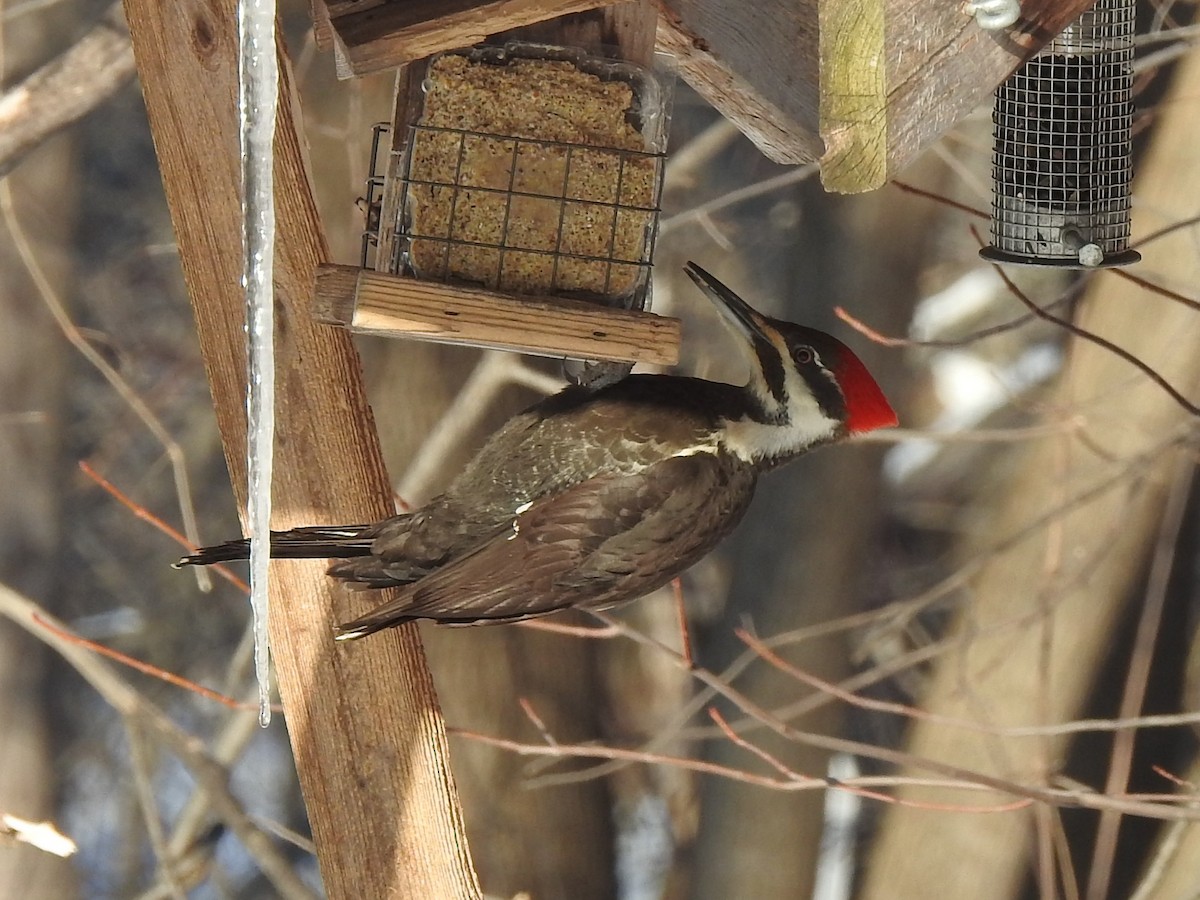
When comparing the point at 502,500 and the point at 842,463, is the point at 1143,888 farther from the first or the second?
the point at 502,500

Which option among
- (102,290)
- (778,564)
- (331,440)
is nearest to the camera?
(331,440)

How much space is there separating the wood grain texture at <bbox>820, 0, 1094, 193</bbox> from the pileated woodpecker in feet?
2.09

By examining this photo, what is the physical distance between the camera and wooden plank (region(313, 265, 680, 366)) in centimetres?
133

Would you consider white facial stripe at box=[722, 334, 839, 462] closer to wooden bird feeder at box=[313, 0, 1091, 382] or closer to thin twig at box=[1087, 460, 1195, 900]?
wooden bird feeder at box=[313, 0, 1091, 382]

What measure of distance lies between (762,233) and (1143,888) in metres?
1.85

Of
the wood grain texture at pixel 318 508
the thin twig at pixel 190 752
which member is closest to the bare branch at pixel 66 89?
the thin twig at pixel 190 752

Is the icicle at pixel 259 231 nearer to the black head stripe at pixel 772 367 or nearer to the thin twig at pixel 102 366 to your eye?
the black head stripe at pixel 772 367

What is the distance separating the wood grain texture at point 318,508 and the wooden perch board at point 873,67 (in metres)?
0.67

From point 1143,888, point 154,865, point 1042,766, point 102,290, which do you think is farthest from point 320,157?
point 1143,888

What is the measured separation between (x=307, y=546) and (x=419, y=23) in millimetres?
665

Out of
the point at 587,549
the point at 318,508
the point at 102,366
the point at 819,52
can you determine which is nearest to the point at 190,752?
the point at 102,366

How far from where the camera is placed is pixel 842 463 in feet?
9.70

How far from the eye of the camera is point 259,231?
1003mm

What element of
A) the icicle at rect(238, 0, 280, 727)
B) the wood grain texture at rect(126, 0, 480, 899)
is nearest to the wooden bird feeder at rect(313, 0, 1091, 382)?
the wood grain texture at rect(126, 0, 480, 899)
